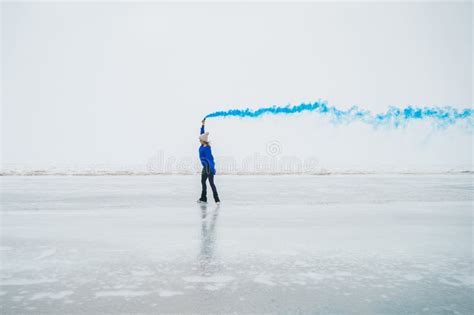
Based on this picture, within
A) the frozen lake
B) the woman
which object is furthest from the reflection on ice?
the woman

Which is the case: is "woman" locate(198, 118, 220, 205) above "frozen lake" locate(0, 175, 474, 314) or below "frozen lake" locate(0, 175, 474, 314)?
above

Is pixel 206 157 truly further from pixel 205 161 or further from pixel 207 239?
pixel 207 239

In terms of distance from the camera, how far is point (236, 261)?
15.5 ft

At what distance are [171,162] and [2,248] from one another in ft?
96.1

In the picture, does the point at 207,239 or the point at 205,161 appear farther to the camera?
the point at 205,161

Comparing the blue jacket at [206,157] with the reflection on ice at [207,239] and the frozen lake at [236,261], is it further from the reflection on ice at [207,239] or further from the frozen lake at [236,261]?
the frozen lake at [236,261]

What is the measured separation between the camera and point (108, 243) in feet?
18.8

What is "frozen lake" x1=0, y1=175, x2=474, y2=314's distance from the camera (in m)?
3.38

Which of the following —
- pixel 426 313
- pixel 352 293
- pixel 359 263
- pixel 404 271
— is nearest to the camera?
pixel 426 313

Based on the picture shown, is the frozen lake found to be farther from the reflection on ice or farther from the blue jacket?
the blue jacket

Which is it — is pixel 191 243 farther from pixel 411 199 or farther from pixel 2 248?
pixel 411 199

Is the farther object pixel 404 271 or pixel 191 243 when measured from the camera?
pixel 191 243

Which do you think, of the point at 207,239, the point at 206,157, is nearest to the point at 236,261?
the point at 207,239

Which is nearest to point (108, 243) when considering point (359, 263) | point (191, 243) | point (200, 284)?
point (191, 243)
